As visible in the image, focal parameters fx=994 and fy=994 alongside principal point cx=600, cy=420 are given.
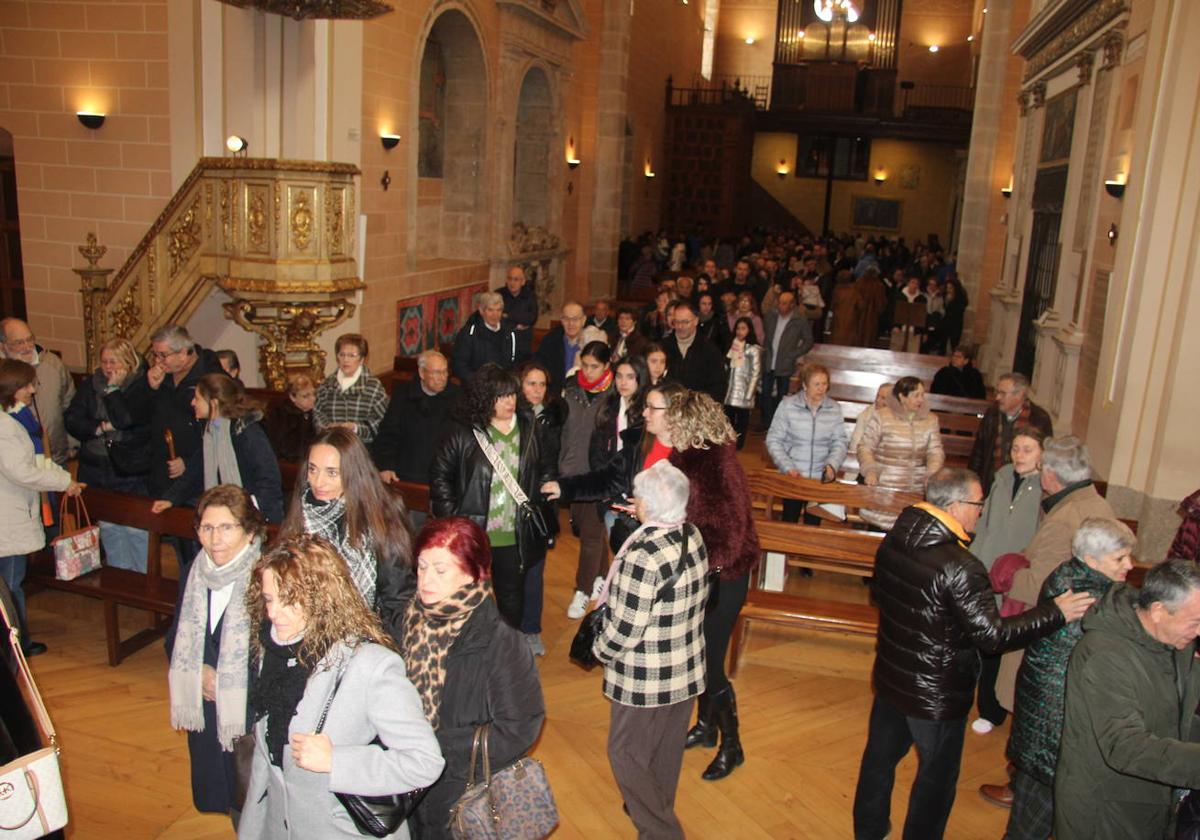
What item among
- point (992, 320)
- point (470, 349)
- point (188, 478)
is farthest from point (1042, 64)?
point (188, 478)

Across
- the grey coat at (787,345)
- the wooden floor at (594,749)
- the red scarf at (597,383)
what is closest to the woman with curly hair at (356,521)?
the wooden floor at (594,749)

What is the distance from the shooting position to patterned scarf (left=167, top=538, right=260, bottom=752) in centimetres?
320

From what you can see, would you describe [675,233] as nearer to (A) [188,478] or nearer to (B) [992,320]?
(B) [992,320]

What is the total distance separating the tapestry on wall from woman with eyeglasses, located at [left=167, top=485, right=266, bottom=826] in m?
8.56

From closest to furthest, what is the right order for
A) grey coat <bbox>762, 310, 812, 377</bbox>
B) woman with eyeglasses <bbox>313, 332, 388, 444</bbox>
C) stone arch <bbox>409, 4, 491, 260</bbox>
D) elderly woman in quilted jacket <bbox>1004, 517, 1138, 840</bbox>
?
elderly woman in quilted jacket <bbox>1004, 517, 1138, 840</bbox>, woman with eyeglasses <bbox>313, 332, 388, 444</bbox>, grey coat <bbox>762, 310, 812, 377</bbox>, stone arch <bbox>409, 4, 491, 260</bbox>

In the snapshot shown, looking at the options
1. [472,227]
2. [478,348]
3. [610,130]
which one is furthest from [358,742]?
[610,130]

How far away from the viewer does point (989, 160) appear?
1719 cm

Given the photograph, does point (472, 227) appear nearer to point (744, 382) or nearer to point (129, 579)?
point (744, 382)

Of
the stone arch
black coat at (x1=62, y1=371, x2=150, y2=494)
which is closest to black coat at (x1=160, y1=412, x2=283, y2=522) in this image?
black coat at (x1=62, y1=371, x2=150, y2=494)

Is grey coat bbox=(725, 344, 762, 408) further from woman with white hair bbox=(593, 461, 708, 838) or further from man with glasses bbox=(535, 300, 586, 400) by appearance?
woman with white hair bbox=(593, 461, 708, 838)

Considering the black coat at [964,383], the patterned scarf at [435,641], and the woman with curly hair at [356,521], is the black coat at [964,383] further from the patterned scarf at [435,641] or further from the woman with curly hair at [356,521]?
the patterned scarf at [435,641]

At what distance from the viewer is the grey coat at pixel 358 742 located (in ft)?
8.07

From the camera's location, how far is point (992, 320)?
15125 millimetres

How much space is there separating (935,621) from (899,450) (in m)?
2.83
